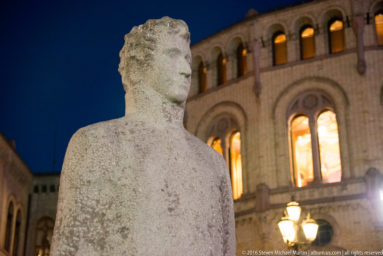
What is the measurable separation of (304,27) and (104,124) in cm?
2392

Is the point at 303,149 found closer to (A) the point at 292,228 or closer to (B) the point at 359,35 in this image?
(B) the point at 359,35

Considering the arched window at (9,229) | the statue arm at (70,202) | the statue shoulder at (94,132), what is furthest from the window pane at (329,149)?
the statue arm at (70,202)

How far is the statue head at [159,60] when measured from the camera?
3305mm

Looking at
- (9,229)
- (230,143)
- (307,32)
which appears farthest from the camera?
(9,229)

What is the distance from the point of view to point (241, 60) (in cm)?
2727

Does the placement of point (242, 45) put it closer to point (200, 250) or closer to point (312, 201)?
point (312, 201)

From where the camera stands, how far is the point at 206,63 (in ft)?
92.6

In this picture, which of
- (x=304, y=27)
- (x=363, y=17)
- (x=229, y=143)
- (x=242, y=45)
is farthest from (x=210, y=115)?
(x=363, y=17)

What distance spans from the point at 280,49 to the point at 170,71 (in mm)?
23551

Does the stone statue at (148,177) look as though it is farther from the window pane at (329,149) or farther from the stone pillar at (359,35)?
the window pane at (329,149)

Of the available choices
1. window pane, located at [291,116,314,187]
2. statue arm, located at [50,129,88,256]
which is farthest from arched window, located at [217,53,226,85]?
statue arm, located at [50,129,88,256]

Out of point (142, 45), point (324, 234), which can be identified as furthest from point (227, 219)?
point (324, 234)

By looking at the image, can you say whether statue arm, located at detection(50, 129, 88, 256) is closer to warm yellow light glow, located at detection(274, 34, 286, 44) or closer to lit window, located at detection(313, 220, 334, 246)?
lit window, located at detection(313, 220, 334, 246)

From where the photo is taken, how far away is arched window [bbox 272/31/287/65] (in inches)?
1032
